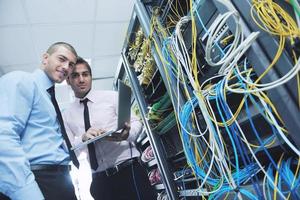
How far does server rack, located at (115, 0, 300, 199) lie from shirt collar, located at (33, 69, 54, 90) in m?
0.70

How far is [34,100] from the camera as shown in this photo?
138cm

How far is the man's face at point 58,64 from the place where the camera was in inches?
62.7

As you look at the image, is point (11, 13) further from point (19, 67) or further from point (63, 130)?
point (63, 130)

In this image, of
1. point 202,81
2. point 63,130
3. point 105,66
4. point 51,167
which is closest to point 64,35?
point 105,66

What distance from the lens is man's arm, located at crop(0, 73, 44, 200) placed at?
41.9 inches

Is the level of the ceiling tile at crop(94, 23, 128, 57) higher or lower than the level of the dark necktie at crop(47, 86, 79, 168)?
higher

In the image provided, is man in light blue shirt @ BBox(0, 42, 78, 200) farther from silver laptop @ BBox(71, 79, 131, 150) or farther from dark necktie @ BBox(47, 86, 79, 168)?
silver laptop @ BBox(71, 79, 131, 150)

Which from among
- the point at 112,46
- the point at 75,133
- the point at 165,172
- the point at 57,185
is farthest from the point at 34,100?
the point at 112,46

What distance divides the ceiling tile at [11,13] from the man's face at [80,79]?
4.81 feet

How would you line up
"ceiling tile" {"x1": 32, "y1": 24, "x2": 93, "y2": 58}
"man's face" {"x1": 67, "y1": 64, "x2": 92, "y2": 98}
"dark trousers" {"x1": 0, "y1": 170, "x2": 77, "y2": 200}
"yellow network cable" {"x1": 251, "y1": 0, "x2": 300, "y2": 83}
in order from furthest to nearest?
"ceiling tile" {"x1": 32, "y1": 24, "x2": 93, "y2": 58} < "man's face" {"x1": 67, "y1": 64, "x2": 92, "y2": 98} < "dark trousers" {"x1": 0, "y1": 170, "x2": 77, "y2": 200} < "yellow network cable" {"x1": 251, "y1": 0, "x2": 300, "y2": 83}

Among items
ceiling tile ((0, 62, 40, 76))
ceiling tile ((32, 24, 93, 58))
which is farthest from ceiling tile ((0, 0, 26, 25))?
ceiling tile ((0, 62, 40, 76))

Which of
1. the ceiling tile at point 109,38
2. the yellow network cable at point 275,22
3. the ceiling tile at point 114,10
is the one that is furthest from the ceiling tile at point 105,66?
the yellow network cable at point 275,22

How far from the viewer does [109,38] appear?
3723 millimetres

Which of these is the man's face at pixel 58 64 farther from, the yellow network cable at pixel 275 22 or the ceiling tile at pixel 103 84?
the ceiling tile at pixel 103 84
